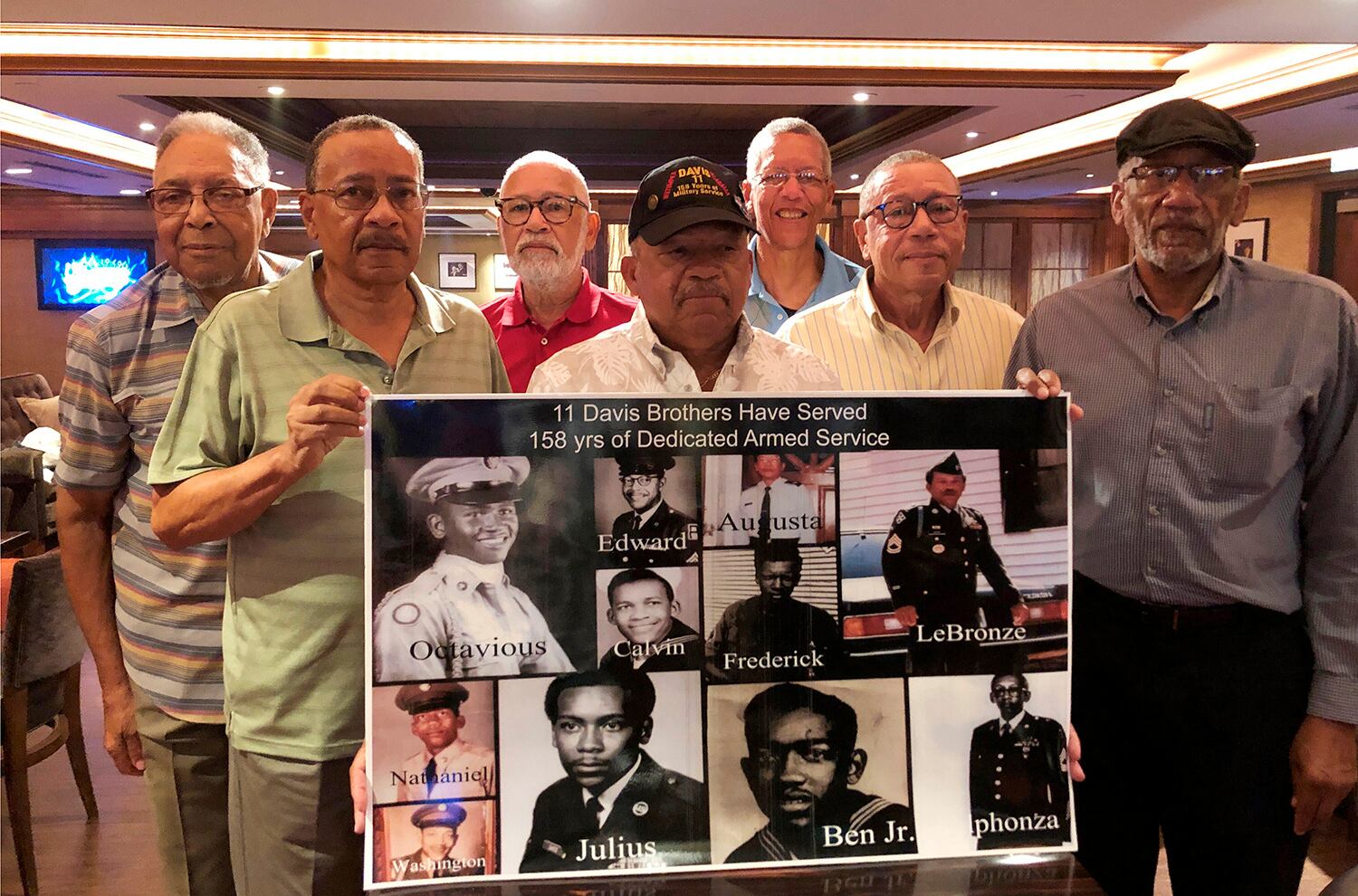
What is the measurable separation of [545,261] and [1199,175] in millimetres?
1508

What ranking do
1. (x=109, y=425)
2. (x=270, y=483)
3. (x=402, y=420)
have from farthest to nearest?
(x=109, y=425), (x=270, y=483), (x=402, y=420)

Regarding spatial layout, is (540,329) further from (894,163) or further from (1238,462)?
(1238,462)

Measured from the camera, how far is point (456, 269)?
1309 centimetres

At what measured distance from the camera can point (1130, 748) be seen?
5.46 ft

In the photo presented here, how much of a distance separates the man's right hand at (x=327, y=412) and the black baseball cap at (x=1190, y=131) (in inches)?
52.3

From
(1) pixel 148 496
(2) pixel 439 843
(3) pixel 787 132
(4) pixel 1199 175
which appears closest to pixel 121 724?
(1) pixel 148 496

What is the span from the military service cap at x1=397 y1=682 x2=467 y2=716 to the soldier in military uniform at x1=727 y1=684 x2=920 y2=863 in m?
0.36

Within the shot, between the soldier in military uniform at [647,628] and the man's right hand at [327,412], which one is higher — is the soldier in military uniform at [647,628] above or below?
below

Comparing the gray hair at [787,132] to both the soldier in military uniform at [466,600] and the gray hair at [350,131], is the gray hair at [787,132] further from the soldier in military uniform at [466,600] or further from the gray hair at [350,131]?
the soldier in military uniform at [466,600]

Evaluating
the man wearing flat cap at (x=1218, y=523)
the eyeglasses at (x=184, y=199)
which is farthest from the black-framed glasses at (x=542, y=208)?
the man wearing flat cap at (x=1218, y=523)

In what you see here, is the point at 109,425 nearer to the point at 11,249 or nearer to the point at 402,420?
the point at 402,420

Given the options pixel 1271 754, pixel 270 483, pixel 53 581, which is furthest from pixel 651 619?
pixel 53 581

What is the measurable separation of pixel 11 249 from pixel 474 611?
1290 centimetres

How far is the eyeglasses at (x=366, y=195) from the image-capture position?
1.39 metres
